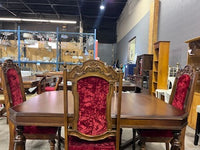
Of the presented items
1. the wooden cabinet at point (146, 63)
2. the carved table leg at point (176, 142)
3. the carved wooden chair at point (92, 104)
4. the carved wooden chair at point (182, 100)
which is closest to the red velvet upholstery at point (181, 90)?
the carved wooden chair at point (182, 100)

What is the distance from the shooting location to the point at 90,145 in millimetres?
1186

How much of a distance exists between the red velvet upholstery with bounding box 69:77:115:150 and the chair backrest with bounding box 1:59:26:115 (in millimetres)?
780

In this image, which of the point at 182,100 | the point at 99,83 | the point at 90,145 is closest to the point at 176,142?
the point at 182,100

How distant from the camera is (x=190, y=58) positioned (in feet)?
9.41

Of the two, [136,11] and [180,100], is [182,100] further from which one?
[136,11]

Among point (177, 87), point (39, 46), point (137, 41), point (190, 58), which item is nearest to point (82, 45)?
point (39, 46)

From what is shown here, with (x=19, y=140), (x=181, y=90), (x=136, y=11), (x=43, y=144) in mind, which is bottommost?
(x=43, y=144)

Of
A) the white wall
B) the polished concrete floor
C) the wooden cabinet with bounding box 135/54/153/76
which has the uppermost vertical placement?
the white wall

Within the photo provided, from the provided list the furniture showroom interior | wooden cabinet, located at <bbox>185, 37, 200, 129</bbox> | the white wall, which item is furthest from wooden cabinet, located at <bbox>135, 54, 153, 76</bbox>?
the white wall

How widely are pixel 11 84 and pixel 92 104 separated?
0.96 m

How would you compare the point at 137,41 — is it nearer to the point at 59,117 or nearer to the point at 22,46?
the point at 22,46

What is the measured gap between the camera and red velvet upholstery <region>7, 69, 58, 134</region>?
58.4 inches

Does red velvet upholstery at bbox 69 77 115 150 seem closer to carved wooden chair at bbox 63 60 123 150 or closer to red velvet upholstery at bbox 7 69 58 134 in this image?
carved wooden chair at bbox 63 60 123 150

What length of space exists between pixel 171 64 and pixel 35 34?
20.0 feet
